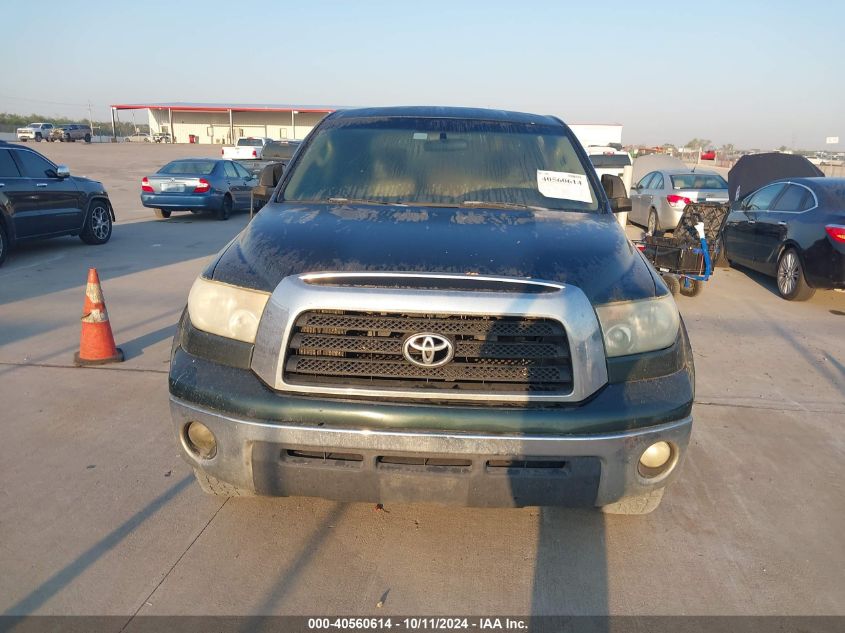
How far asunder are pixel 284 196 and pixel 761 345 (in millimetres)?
4811

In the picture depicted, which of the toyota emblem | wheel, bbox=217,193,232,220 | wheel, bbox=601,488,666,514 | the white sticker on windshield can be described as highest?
the white sticker on windshield

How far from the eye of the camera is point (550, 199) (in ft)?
11.9

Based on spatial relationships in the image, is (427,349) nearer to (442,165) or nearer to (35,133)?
(442,165)

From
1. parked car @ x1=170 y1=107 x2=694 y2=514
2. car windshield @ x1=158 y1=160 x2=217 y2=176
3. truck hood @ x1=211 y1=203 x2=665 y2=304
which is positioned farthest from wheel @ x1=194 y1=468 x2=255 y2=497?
car windshield @ x1=158 y1=160 x2=217 y2=176

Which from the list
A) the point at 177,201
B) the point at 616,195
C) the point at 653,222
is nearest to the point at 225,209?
the point at 177,201

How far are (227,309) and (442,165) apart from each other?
5.57ft

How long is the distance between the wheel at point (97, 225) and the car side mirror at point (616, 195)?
30.4ft

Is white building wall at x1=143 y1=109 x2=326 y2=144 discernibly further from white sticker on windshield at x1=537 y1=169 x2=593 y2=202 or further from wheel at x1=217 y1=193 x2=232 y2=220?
white sticker on windshield at x1=537 y1=169 x2=593 y2=202

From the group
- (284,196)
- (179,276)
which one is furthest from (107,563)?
(179,276)

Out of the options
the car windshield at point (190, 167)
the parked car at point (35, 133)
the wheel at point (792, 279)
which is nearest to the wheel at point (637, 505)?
the wheel at point (792, 279)

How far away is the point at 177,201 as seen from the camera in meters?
14.8

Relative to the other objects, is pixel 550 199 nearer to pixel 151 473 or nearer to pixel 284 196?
pixel 284 196

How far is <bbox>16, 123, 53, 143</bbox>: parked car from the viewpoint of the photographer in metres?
56.2

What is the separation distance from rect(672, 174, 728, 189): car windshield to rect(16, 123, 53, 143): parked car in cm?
5784
